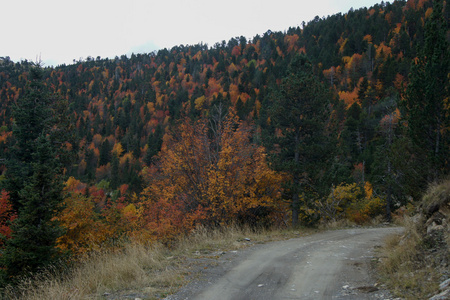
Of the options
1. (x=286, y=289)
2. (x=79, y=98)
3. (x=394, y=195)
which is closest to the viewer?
(x=286, y=289)

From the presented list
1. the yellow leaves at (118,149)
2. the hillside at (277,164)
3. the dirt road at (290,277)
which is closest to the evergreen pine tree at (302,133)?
the hillside at (277,164)

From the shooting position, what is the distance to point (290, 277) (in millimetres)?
6715

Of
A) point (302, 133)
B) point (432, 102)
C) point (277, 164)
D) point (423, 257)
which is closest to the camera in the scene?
point (423, 257)

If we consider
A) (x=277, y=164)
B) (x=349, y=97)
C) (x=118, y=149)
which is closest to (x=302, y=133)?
(x=277, y=164)

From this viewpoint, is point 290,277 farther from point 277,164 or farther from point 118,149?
point 118,149

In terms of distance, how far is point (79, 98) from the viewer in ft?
541

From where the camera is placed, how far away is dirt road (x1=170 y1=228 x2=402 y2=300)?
571 centimetres

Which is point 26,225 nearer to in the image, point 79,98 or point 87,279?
point 87,279

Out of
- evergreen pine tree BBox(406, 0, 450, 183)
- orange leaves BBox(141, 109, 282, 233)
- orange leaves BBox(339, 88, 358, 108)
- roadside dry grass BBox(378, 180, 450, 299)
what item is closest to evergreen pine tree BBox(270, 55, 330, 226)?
orange leaves BBox(141, 109, 282, 233)

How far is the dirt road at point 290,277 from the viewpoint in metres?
5.71

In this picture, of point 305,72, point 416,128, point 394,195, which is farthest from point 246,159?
point 394,195

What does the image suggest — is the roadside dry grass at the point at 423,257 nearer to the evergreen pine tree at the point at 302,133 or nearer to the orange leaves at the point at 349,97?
the evergreen pine tree at the point at 302,133

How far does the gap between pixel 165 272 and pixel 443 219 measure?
21.1 ft

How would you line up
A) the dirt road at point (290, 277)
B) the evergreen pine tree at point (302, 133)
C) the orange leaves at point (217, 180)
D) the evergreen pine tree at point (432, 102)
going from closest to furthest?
1. the dirt road at point (290, 277)
2. the evergreen pine tree at point (432, 102)
3. the orange leaves at point (217, 180)
4. the evergreen pine tree at point (302, 133)
